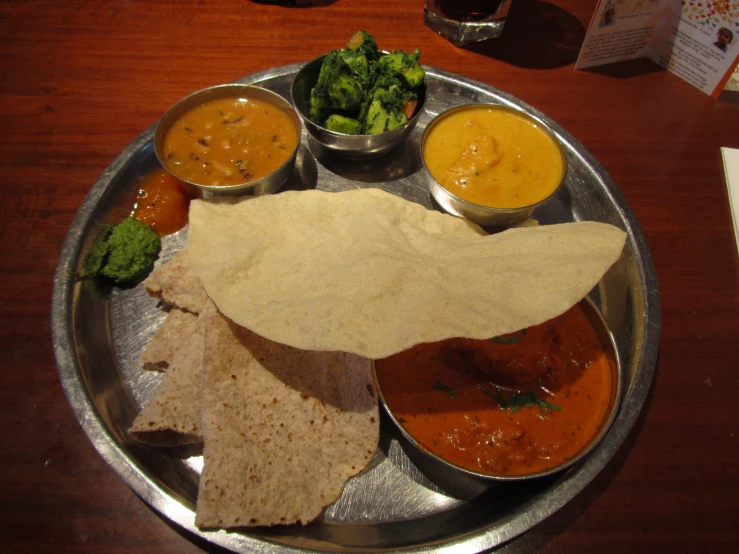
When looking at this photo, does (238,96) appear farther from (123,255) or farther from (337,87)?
(123,255)

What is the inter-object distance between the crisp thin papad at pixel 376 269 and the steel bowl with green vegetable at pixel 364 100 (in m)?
0.45

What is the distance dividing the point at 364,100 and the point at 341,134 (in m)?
0.23

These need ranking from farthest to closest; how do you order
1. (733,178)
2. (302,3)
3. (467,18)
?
1. (302,3)
2. (467,18)
3. (733,178)

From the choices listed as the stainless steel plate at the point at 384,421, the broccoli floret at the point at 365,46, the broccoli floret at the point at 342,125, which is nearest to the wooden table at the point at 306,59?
the stainless steel plate at the point at 384,421

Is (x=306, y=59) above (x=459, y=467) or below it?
above

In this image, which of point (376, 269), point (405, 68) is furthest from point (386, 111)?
point (376, 269)

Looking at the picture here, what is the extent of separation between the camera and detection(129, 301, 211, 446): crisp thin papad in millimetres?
1534

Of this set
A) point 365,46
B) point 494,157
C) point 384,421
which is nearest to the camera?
point 384,421

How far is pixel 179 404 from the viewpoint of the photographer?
156 cm

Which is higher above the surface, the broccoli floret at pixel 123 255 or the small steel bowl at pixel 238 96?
the small steel bowl at pixel 238 96

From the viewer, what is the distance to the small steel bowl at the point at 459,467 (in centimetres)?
153

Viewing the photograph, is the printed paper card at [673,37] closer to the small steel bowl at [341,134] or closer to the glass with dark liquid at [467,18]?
the glass with dark liquid at [467,18]

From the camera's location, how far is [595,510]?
66.2 inches

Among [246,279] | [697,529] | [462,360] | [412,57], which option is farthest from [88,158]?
[697,529]
